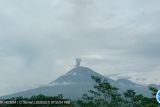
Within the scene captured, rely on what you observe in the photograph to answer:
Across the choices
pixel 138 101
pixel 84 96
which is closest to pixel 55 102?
pixel 138 101

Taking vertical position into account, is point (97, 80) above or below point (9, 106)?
above

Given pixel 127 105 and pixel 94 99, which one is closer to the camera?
pixel 127 105

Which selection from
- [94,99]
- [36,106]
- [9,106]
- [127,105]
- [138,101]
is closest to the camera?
[9,106]

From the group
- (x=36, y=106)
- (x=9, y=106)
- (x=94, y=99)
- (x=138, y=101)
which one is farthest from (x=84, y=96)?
(x=9, y=106)

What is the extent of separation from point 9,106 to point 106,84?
36.3 meters

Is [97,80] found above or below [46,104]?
above

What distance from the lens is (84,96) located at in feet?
399

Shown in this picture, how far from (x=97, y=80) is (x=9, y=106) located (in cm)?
3650

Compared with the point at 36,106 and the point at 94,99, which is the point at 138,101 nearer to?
the point at 94,99

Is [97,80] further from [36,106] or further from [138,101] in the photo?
[36,106]

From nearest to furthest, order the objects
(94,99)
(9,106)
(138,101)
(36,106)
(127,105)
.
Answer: (9,106) < (36,106) < (138,101) < (127,105) < (94,99)

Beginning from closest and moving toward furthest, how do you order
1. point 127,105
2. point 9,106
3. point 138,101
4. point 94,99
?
point 9,106 < point 138,101 < point 127,105 < point 94,99

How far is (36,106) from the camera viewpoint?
3612 inches

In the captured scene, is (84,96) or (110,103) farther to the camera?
(84,96)
